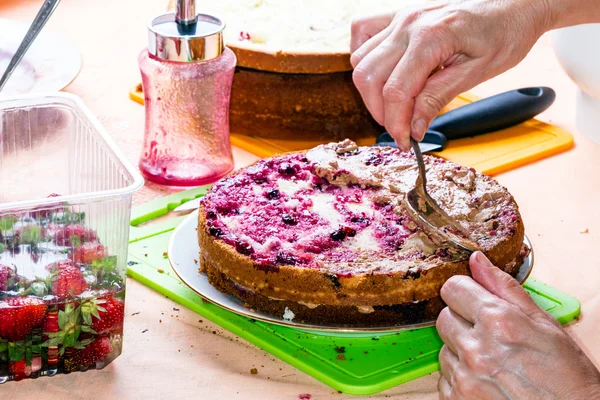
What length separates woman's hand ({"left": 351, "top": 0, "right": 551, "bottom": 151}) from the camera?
1505 mm

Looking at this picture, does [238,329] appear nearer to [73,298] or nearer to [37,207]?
[73,298]

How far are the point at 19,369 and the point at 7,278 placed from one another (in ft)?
0.50

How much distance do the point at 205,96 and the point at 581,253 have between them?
0.83 meters

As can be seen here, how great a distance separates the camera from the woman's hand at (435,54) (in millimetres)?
1505

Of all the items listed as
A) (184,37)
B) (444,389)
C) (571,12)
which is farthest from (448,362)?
(184,37)

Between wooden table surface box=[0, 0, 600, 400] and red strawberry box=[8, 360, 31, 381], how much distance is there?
0.8 inches

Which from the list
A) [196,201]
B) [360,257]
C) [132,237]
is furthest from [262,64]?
[360,257]

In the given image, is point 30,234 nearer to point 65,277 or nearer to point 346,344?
point 65,277

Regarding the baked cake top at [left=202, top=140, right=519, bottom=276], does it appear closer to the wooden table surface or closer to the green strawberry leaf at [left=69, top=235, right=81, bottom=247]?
the wooden table surface

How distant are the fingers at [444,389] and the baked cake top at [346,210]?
191mm

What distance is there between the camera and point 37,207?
126cm

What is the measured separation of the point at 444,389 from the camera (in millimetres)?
1281

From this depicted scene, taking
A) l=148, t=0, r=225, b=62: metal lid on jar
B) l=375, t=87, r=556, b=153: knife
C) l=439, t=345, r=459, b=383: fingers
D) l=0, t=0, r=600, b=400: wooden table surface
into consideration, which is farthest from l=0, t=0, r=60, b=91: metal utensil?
l=439, t=345, r=459, b=383: fingers

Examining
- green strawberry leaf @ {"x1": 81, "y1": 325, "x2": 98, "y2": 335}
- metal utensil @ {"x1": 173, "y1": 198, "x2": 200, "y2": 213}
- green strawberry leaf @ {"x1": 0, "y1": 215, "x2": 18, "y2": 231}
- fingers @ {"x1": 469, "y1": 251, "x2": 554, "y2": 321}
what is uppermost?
green strawberry leaf @ {"x1": 0, "y1": 215, "x2": 18, "y2": 231}
